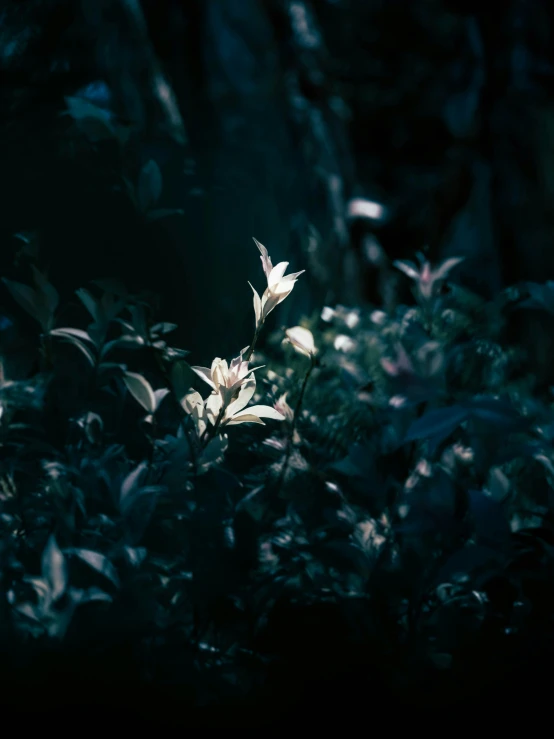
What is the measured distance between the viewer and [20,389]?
2.29 feet

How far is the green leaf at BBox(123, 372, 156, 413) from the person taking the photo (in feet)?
2.17

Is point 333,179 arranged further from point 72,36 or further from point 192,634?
point 192,634

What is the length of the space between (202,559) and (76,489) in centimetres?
14

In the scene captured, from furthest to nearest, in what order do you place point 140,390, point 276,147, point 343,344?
point 276,147 < point 343,344 < point 140,390

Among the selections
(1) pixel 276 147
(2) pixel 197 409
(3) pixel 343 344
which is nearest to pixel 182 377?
(2) pixel 197 409

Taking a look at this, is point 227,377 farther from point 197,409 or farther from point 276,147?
point 276,147

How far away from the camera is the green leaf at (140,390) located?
0.66m

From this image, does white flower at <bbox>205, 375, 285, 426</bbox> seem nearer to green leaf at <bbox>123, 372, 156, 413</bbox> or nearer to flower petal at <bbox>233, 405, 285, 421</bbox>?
flower petal at <bbox>233, 405, 285, 421</bbox>

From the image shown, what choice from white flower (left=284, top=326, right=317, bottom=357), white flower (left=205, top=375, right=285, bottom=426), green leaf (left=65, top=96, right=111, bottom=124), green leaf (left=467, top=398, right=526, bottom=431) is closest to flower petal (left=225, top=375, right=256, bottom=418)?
white flower (left=205, top=375, right=285, bottom=426)

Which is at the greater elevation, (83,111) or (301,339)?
(83,111)

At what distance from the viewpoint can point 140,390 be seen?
26.2 inches

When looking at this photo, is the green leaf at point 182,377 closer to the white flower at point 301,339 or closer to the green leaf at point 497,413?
the white flower at point 301,339

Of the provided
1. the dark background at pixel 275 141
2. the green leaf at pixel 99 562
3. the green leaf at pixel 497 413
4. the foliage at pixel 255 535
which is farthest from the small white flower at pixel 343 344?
the green leaf at pixel 99 562

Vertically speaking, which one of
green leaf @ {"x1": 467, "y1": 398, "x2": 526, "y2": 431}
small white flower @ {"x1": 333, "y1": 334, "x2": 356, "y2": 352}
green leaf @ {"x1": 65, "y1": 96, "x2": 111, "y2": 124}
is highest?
green leaf @ {"x1": 65, "y1": 96, "x2": 111, "y2": 124}
